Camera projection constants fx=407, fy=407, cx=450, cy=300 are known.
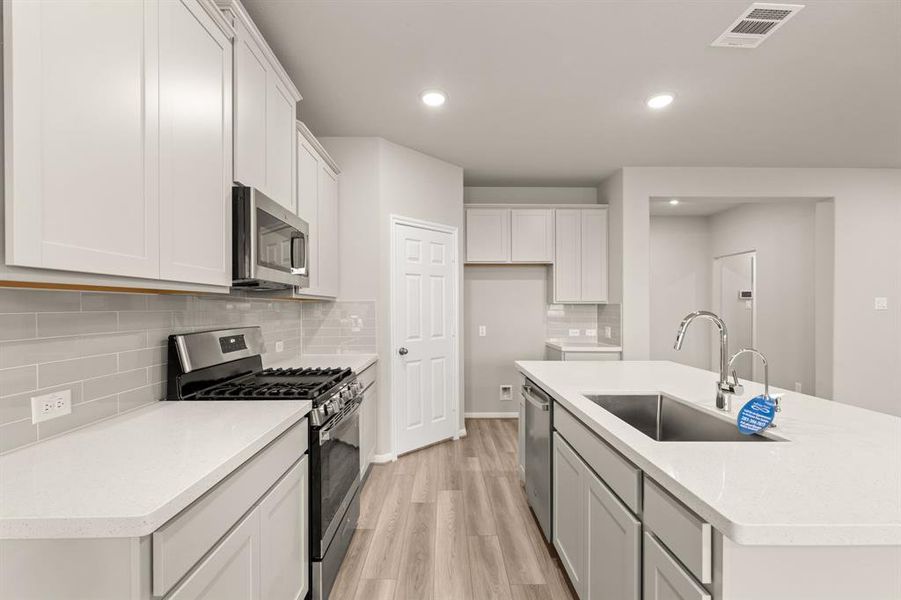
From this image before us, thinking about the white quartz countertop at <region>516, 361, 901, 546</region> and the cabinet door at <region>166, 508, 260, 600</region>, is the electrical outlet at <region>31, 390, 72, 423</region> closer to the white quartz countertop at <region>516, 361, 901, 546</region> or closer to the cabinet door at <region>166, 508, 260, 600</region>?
the cabinet door at <region>166, 508, 260, 600</region>

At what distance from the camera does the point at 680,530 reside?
3.15 ft

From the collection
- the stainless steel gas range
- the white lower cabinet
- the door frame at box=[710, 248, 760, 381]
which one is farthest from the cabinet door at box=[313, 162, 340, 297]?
the door frame at box=[710, 248, 760, 381]

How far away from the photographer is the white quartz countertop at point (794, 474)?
0.76 metres

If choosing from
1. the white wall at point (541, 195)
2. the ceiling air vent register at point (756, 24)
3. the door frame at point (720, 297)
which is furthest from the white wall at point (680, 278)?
the ceiling air vent register at point (756, 24)

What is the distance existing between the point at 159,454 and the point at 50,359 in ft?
1.65

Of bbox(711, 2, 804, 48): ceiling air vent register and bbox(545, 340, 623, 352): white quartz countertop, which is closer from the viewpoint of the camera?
bbox(711, 2, 804, 48): ceiling air vent register

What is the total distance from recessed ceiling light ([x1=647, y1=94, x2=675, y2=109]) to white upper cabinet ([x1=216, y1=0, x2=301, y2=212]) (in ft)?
7.90

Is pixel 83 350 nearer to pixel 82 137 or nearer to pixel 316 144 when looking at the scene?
pixel 82 137

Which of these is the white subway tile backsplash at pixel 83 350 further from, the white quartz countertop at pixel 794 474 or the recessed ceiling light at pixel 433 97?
the recessed ceiling light at pixel 433 97

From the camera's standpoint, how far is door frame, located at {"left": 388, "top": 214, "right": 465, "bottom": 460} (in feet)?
11.4

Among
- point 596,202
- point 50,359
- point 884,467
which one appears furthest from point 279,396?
point 596,202

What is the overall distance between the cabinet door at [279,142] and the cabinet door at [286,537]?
1.36 meters

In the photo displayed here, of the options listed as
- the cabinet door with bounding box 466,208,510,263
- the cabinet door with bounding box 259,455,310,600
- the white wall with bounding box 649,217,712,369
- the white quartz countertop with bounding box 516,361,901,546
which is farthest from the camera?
the white wall with bounding box 649,217,712,369

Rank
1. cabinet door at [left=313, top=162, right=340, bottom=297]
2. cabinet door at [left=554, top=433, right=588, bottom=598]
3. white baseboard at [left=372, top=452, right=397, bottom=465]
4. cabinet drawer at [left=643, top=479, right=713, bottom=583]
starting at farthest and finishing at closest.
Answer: white baseboard at [left=372, top=452, right=397, bottom=465] < cabinet door at [left=313, top=162, right=340, bottom=297] < cabinet door at [left=554, top=433, right=588, bottom=598] < cabinet drawer at [left=643, top=479, right=713, bottom=583]
